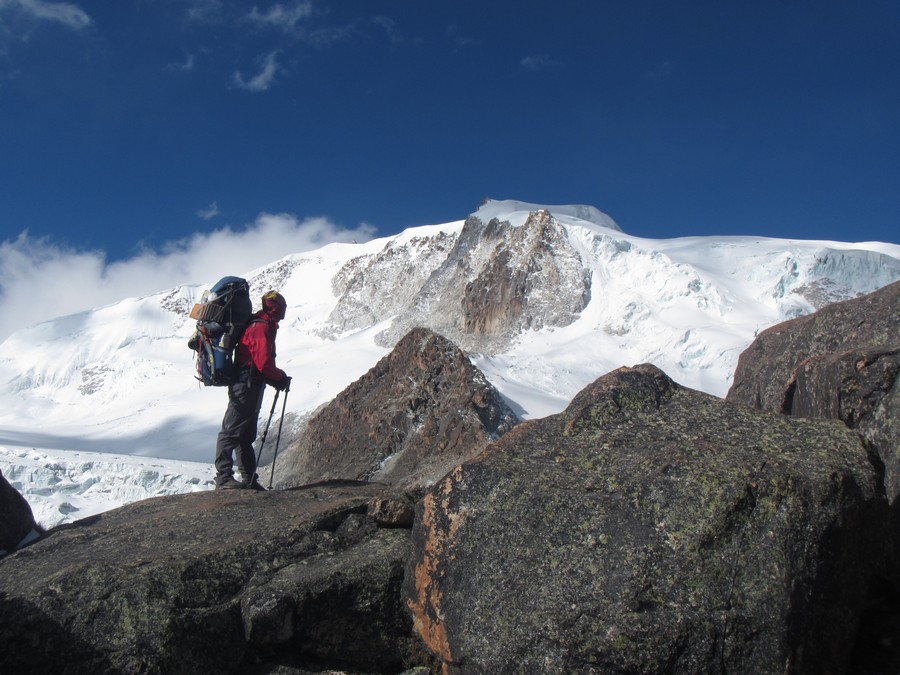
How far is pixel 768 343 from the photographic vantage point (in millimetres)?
9516

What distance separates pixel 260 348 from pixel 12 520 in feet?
8.21

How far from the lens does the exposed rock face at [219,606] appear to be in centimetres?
488

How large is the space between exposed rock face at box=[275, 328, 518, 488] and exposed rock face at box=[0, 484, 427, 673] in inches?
653

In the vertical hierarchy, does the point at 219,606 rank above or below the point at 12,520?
below

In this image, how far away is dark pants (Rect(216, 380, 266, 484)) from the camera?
827cm

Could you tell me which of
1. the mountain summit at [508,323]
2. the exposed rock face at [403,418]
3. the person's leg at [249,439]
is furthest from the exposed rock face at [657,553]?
the mountain summit at [508,323]

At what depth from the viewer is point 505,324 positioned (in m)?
84.8

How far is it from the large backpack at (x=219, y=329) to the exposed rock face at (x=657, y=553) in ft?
11.9

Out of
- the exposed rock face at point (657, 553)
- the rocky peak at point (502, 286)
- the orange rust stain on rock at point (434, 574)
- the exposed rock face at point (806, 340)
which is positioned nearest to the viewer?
the exposed rock face at point (657, 553)

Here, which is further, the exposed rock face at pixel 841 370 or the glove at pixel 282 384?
the glove at pixel 282 384

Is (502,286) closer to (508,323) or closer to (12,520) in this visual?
(508,323)

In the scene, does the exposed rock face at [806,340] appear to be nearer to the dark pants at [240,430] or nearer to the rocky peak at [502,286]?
the dark pants at [240,430]

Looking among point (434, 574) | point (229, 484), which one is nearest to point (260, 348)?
point (229, 484)

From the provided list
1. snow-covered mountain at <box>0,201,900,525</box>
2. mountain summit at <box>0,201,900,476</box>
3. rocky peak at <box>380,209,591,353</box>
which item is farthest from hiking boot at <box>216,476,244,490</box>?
rocky peak at <box>380,209,591,353</box>
